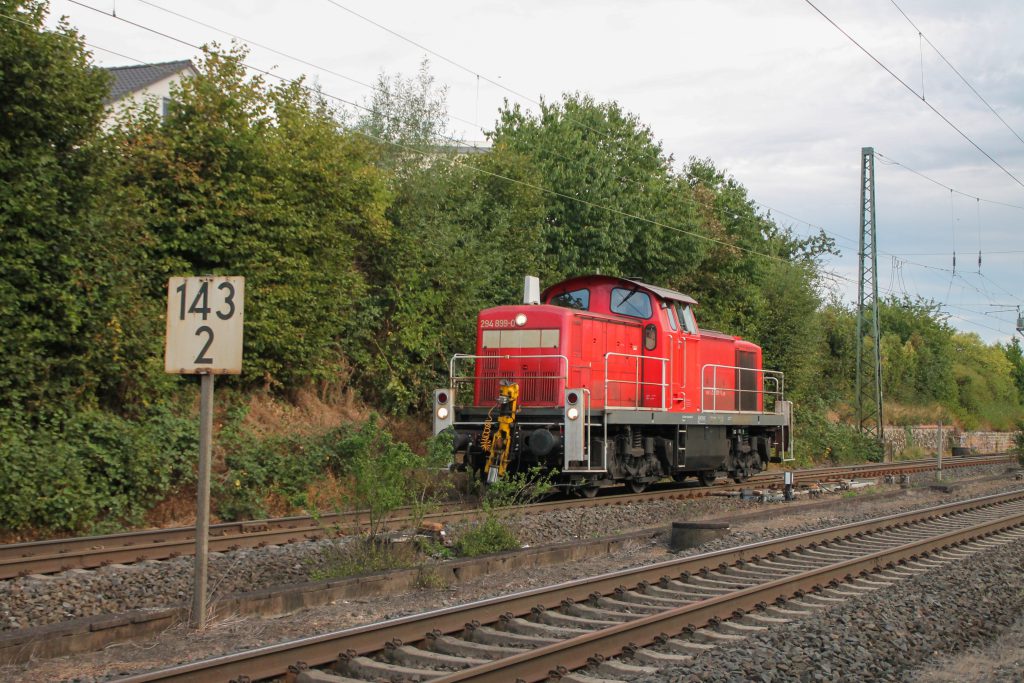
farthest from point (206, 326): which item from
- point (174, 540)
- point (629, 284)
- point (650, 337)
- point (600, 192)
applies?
point (600, 192)

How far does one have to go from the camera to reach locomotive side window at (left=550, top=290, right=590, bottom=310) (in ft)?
52.2

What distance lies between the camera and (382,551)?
29.3ft

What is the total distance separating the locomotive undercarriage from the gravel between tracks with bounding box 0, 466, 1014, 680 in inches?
83.4

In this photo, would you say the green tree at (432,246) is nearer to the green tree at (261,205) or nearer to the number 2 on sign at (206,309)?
the green tree at (261,205)

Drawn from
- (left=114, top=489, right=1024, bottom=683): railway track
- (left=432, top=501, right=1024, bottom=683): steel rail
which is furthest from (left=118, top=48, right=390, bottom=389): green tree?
(left=432, top=501, right=1024, bottom=683): steel rail

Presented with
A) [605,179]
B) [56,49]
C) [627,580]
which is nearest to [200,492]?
[627,580]

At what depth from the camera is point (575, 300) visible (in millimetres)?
15977

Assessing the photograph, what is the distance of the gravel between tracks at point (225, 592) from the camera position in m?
5.89

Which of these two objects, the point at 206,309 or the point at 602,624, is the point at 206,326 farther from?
the point at 602,624

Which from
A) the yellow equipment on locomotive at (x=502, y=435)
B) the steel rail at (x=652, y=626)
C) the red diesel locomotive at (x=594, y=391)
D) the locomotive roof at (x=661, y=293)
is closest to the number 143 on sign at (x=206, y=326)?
the steel rail at (x=652, y=626)

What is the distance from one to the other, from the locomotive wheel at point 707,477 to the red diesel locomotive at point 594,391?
8cm

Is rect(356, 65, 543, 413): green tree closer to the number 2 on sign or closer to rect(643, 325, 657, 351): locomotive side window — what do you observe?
rect(643, 325, 657, 351): locomotive side window

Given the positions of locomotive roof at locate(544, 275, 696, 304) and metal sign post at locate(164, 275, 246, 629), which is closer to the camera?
metal sign post at locate(164, 275, 246, 629)

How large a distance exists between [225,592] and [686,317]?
10822mm
